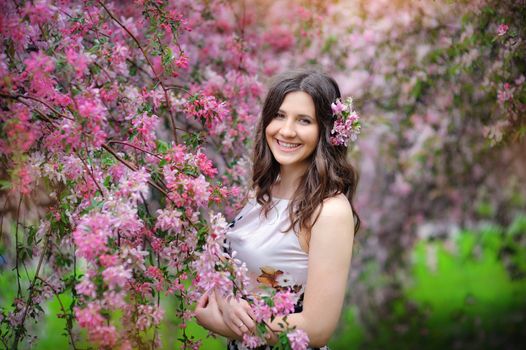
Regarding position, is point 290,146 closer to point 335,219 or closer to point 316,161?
point 316,161

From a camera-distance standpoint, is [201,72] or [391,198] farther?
[391,198]

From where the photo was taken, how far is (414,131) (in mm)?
5457

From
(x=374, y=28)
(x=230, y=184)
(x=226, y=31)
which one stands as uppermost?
(x=374, y=28)

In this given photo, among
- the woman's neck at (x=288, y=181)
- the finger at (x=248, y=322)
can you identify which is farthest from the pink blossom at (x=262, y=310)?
the woman's neck at (x=288, y=181)

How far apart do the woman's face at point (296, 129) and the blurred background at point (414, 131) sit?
958 mm

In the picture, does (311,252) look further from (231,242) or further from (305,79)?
(305,79)

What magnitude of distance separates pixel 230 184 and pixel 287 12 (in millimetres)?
2129

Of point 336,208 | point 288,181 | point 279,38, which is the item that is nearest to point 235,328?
point 336,208

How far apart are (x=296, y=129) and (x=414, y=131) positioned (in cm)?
317

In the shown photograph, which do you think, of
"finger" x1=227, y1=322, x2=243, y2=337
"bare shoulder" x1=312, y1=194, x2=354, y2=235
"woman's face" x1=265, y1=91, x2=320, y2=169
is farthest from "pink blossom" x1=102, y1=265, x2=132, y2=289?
"woman's face" x1=265, y1=91, x2=320, y2=169

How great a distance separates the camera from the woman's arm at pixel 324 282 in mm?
2254

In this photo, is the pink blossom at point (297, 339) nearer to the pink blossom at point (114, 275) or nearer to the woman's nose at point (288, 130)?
the pink blossom at point (114, 275)

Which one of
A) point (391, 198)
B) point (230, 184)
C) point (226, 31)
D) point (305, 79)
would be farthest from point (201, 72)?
point (391, 198)

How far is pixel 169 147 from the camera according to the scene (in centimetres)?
231
